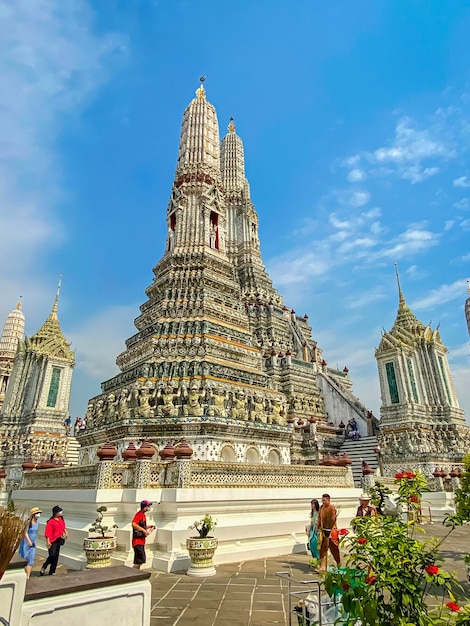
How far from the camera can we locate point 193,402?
662 inches

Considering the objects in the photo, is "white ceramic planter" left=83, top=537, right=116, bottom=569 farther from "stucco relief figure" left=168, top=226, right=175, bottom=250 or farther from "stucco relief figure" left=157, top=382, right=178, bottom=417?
"stucco relief figure" left=168, top=226, right=175, bottom=250

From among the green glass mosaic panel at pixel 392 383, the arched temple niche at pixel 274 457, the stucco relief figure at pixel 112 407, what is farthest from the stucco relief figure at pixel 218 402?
the green glass mosaic panel at pixel 392 383

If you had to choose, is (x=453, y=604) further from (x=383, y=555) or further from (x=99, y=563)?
(x=99, y=563)

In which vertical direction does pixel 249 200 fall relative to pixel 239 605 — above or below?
above

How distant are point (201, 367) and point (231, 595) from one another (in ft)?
38.9

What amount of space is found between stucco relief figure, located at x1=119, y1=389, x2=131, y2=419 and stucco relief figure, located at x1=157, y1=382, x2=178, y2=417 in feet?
4.16

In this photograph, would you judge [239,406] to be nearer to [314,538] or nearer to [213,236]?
[314,538]

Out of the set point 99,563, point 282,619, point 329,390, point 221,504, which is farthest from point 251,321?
point 282,619

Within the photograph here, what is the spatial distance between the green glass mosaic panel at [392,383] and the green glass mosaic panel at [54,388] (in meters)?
27.8

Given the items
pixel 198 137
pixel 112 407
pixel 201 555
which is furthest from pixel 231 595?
pixel 198 137

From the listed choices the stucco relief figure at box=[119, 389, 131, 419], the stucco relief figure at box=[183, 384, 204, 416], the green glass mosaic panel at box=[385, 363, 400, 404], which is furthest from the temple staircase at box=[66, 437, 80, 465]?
the green glass mosaic panel at box=[385, 363, 400, 404]

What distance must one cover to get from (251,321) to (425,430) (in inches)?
661

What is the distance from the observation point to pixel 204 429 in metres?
16.3

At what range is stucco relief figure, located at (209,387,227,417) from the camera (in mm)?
16766
